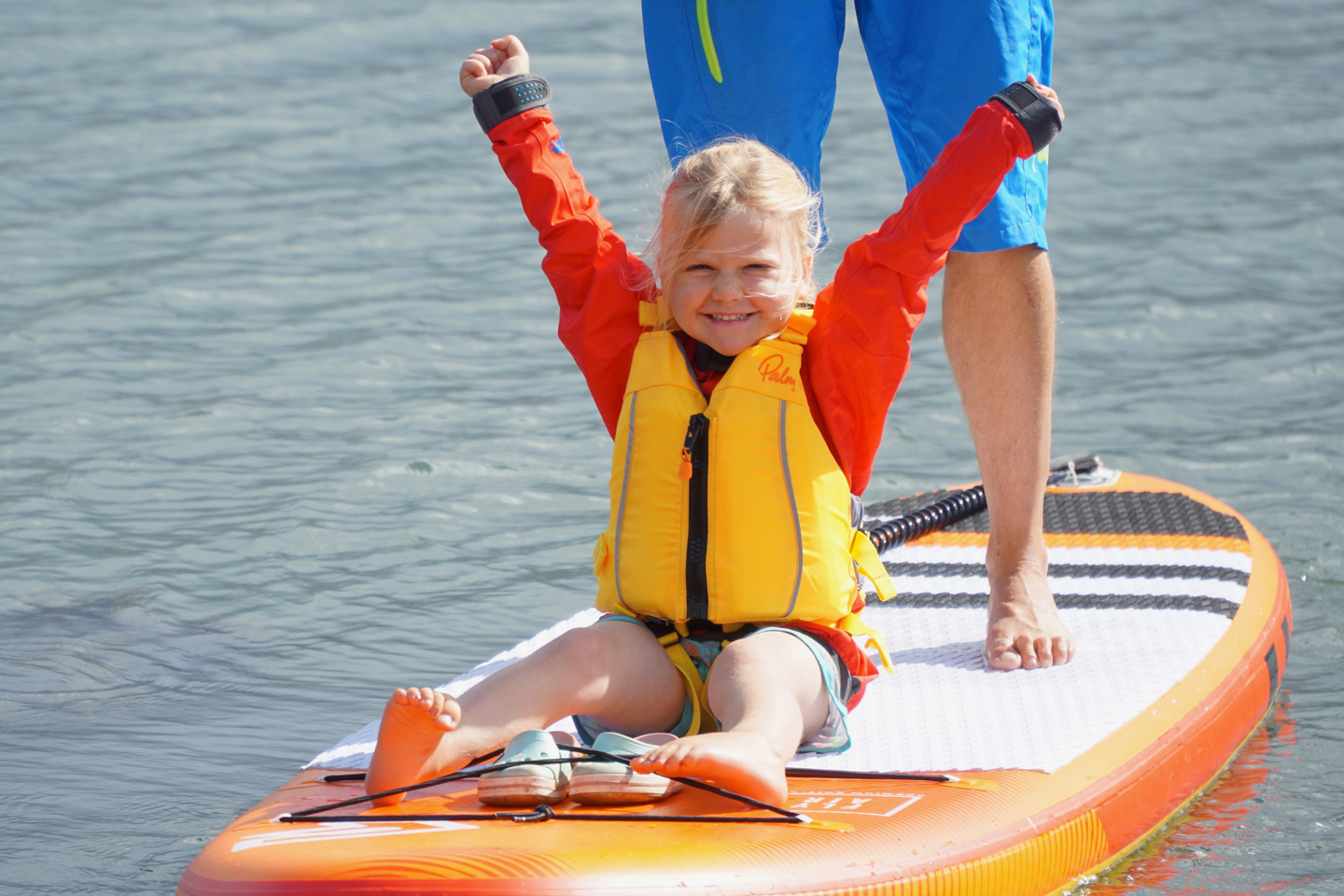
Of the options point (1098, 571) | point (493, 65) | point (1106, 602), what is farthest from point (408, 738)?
point (1098, 571)

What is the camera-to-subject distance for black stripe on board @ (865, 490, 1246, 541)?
3.82 metres

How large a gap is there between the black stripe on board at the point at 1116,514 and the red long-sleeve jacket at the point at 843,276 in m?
1.26

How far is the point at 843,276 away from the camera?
2.68 m

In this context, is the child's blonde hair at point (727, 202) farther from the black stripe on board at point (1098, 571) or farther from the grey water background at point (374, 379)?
the black stripe on board at point (1098, 571)

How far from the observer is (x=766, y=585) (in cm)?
260

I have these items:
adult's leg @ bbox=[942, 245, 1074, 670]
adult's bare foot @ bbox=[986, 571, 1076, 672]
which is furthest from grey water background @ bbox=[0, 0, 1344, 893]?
adult's leg @ bbox=[942, 245, 1074, 670]

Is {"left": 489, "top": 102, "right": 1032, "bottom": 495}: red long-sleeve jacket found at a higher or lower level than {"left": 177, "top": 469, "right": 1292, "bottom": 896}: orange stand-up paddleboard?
higher

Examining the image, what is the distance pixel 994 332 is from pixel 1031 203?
0.82ft

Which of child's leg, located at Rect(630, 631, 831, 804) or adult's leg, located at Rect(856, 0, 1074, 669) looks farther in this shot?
adult's leg, located at Rect(856, 0, 1074, 669)

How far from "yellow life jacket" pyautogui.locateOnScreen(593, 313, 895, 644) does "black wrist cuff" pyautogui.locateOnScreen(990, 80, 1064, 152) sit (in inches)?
18.5

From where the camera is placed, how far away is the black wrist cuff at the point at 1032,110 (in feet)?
8.52

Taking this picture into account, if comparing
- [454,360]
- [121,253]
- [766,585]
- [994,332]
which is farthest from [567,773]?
[121,253]

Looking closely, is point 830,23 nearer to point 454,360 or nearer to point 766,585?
point 766,585

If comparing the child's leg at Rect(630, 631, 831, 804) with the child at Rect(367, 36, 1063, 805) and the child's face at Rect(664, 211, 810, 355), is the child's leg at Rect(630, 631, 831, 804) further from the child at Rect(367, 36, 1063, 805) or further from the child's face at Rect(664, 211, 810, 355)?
the child's face at Rect(664, 211, 810, 355)
